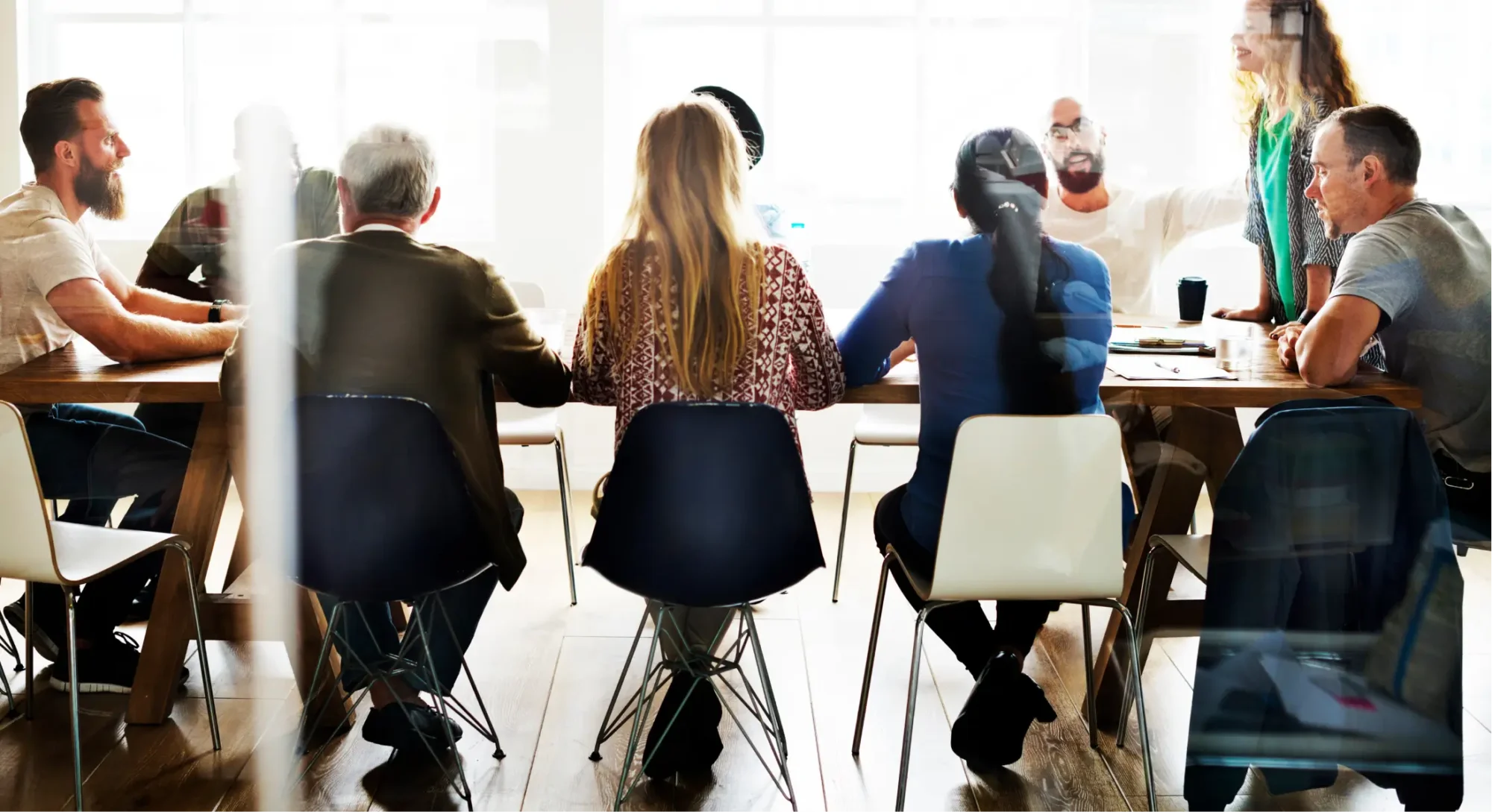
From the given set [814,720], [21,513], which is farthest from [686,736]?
[21,513]

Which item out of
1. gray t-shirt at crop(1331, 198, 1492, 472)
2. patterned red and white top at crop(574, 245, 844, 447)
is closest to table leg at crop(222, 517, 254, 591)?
patterned red and white top at crop(574, 245, 844, 447)

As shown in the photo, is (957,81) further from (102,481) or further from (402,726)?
(102,481)

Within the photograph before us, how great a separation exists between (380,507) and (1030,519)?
35.9 inches

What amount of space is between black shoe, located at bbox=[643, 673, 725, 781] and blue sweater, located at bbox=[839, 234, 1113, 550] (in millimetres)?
436

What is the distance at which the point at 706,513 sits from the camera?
5.61ft

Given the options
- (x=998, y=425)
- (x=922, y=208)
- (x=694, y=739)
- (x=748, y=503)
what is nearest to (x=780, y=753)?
(x=694, y=739)

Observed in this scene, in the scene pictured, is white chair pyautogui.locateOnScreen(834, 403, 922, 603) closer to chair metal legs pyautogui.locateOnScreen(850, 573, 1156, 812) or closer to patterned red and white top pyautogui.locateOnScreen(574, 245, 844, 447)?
chair metal legs pyautogui.locateOnScreen(850, 573, 1156, 812)

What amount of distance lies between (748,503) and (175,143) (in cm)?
124

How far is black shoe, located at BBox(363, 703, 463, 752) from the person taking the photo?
201 cm

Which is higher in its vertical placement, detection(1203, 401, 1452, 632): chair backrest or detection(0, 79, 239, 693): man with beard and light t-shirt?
detection(0, 79, 239, 693): man with beard and light t-shirt

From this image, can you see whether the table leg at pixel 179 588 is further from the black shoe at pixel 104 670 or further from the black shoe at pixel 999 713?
the black shoe at pixel 999 713

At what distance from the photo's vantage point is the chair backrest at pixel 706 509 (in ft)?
5.36

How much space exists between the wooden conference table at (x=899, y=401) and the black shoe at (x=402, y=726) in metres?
0.11

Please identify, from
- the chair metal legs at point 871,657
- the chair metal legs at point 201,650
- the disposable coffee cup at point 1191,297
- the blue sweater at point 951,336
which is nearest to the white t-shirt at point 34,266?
the chair metal legs at point 201,650
